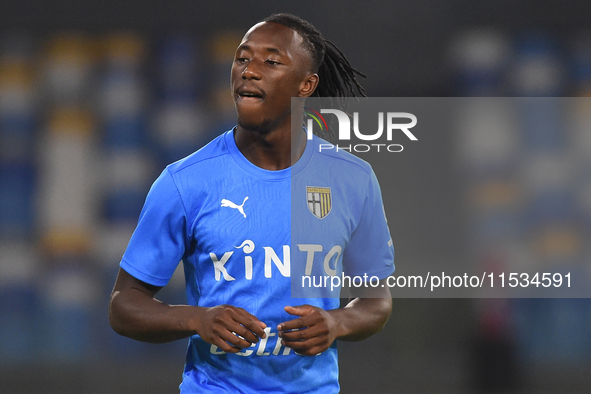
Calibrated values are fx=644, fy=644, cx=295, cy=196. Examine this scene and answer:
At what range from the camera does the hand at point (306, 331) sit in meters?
1.22

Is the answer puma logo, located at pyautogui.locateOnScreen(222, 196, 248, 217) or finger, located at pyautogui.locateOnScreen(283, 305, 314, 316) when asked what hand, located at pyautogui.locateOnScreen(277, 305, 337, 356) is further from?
puma logo, located at pyautogui.locateOnScreen(222, 196, 248, 217)

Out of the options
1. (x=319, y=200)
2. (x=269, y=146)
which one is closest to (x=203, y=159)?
(x=269, y=146)

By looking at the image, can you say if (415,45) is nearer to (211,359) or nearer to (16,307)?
(211,359)

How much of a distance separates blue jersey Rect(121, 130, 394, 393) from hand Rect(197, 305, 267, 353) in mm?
112

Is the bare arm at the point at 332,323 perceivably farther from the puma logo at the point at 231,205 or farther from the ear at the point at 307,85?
the ear at the point at 307,85

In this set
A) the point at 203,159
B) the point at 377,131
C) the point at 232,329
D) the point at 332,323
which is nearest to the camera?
the point at 232,329

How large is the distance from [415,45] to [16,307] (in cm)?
238

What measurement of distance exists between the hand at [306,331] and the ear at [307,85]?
18.5 inches

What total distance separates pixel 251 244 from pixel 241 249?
0.02 metres

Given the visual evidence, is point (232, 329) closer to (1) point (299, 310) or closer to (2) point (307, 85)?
(1) point (299, 310)

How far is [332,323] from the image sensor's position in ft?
4.21

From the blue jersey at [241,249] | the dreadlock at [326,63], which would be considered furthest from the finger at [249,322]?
the dreadlock at [326,63]

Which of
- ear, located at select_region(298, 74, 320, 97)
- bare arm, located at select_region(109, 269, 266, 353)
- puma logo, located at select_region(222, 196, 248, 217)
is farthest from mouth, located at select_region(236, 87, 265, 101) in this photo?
bare arm, located at select_region(109, 269, 266, 353)

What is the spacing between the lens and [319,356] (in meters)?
1.38
